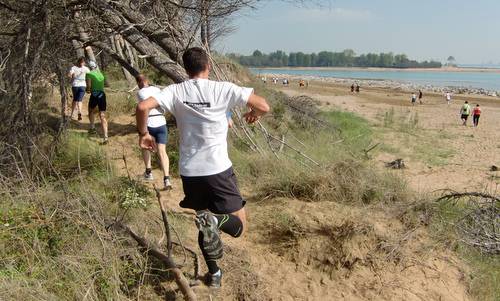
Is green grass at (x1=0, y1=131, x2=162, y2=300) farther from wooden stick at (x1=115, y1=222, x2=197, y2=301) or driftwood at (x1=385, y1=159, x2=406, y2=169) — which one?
driftwood at (x1=385, y1=159, x2=406, y2=169)

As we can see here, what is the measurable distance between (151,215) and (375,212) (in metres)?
2.47

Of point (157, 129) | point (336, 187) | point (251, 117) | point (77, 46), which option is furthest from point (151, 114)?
point (251, 117)

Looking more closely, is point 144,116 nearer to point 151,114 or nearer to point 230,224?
point 230,224

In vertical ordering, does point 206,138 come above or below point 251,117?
below

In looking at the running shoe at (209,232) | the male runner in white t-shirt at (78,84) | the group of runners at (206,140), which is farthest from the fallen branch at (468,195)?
the male runner in white t-shirt at (78,84)

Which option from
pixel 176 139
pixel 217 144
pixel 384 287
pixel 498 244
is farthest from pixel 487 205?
pixel 176 139

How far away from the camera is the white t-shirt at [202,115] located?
10.4 ft

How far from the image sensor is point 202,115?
3.19 m

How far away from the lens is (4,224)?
3.25 m

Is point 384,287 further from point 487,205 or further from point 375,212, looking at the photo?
point 487,205

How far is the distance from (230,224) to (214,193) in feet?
0.84

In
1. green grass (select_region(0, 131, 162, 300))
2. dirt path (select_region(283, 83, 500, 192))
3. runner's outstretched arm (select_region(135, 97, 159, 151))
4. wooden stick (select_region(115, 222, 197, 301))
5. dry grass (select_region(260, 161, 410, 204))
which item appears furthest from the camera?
dirt path (select_region(283, 83, 500, 192))

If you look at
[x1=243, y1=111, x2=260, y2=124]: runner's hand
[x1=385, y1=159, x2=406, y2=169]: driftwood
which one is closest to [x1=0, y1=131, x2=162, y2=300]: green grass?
[x1=243, y1=111, x2=260, y2=124]: runner's hand

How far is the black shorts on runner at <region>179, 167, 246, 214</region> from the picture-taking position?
129 inches
